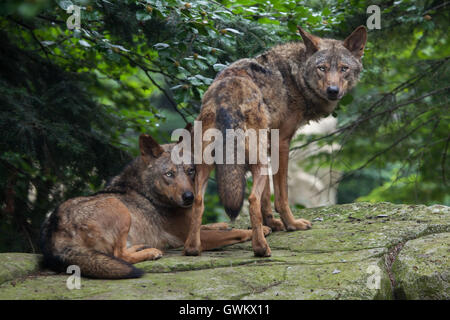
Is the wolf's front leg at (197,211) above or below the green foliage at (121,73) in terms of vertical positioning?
below

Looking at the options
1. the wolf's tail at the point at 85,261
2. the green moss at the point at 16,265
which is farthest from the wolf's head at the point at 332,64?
the green moss at the point at 16,265

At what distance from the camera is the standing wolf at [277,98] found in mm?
4906

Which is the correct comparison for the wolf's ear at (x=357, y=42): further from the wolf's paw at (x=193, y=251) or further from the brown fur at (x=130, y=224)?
the wolf's paw at (x=193, y=251)

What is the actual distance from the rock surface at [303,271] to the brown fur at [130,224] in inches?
7.1

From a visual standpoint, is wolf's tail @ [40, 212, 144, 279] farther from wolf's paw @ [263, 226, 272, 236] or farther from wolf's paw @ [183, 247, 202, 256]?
wolf's paw @ [263, 226, 272, 236]

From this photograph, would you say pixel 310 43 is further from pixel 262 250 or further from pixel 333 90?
pixel 262 250

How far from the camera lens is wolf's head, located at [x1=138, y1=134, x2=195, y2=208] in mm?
5613

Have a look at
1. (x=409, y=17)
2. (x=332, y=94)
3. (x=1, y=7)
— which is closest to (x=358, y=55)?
(x=332, y=94)

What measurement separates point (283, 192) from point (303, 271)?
1567 millimetres

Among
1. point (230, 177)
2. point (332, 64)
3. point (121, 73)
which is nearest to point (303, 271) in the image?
point (230, 177)

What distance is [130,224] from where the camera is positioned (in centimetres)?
520

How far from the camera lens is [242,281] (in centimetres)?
404

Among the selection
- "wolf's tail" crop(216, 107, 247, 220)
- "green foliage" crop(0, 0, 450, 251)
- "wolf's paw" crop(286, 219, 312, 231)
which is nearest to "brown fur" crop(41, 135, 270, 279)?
"wolf's paw" crop(286, 219, 312, 231)

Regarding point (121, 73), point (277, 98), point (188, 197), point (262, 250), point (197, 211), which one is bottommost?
point (262, 250)
